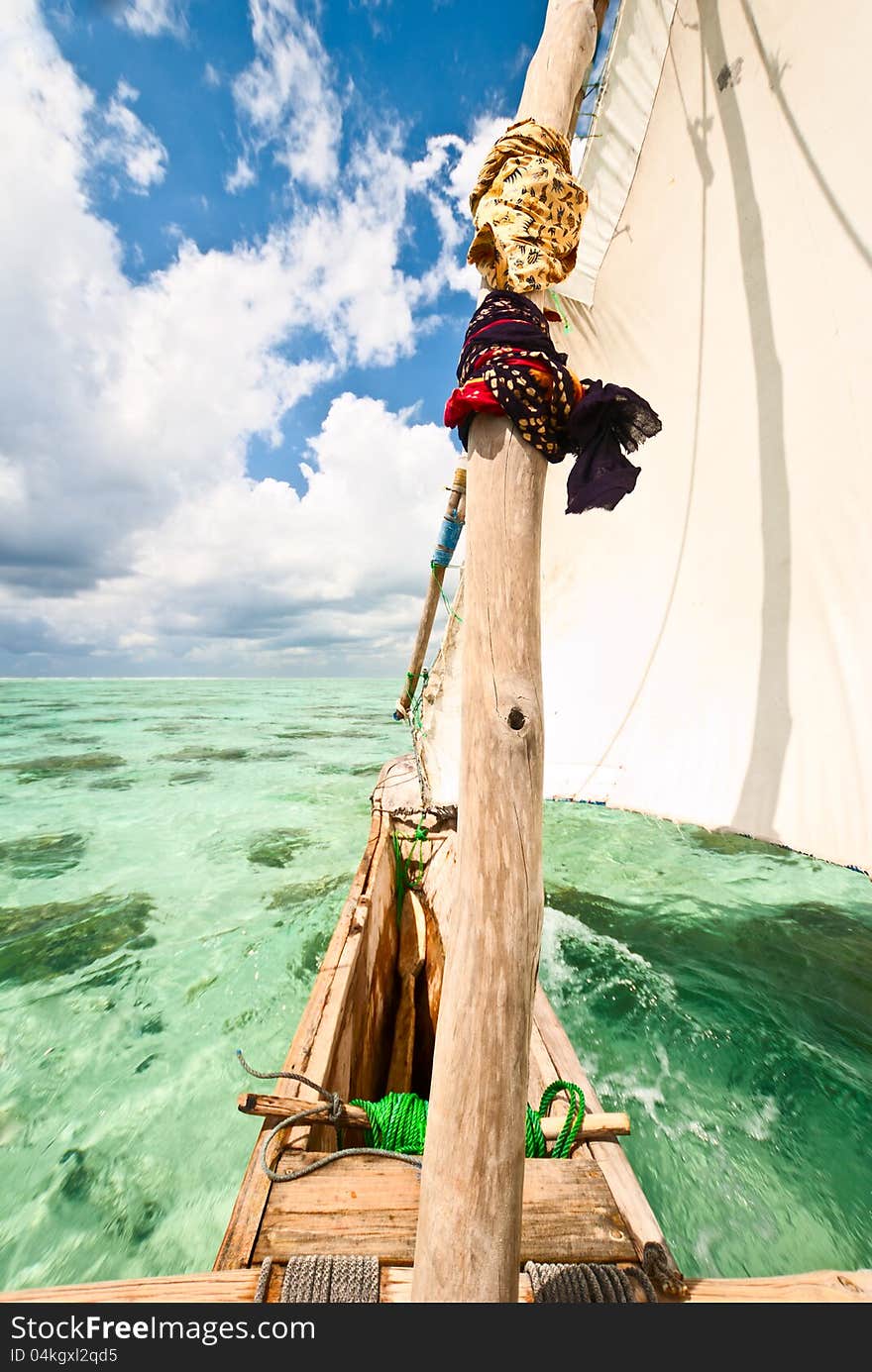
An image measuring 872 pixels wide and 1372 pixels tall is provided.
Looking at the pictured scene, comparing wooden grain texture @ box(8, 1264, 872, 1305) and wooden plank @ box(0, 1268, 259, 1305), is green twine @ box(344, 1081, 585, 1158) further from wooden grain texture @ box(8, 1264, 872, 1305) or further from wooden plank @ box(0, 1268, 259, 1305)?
wooden plank @ box(0, 1268, 259, 1305)

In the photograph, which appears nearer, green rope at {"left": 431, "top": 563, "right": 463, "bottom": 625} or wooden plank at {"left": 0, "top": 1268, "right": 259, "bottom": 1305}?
wooden plank at {"left": 0, "top": 1268, "right": 259, "bottom": 1305}

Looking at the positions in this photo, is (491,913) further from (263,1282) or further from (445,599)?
(445,599)

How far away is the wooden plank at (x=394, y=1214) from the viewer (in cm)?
146

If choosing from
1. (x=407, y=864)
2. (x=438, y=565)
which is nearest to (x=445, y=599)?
(x=438, y=565)

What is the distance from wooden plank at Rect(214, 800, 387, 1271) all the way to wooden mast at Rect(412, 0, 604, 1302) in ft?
2.25

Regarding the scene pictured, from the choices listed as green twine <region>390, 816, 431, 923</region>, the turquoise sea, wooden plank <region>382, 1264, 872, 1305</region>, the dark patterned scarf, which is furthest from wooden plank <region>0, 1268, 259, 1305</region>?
green twine <region>390, 816, 431, 923</region>

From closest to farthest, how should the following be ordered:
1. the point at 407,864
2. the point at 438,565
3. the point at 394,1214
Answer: the point at 394,1214 < the point at 407,864 < the point at 438,565

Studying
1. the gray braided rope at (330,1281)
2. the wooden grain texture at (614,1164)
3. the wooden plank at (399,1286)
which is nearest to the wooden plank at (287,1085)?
the gray braided rope at (330,1281)

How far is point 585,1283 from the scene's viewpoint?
1354mm

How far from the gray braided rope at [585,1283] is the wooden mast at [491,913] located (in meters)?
0.45

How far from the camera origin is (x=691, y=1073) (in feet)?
11.9

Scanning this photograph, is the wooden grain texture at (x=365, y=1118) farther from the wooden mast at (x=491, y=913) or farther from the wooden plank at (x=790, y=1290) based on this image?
the wooden mast at (x=491, y=913)

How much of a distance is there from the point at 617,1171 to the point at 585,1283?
424mm

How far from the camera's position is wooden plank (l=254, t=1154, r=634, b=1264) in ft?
4.80
